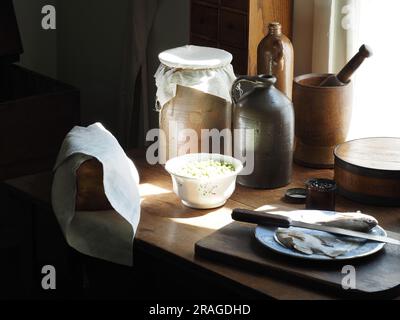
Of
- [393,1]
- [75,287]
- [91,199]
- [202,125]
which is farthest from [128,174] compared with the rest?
[393,1]

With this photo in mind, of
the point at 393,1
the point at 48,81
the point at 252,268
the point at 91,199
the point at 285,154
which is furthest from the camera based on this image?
the point at 48,81

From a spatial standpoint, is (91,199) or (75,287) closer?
(91,199)

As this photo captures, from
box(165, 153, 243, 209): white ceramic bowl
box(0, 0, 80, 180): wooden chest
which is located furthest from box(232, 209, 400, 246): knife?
box(0, 0, 80, 180): wooden chest

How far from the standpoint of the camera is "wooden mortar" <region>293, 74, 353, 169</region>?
1.88m

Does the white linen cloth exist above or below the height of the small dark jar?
above

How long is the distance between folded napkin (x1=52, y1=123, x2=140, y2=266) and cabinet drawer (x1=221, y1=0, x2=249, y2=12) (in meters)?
0.59

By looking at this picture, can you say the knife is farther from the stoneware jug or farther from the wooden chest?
the wooden chest

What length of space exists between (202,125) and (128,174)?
251 mm

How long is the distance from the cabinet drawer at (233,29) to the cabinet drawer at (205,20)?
0.04 meters

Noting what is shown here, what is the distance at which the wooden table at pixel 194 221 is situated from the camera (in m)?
1.41

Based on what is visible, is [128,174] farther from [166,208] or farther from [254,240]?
[254,240]

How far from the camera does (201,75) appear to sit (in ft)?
6.05

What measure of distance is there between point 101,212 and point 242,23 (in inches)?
28.7

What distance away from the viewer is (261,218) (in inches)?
61.5
